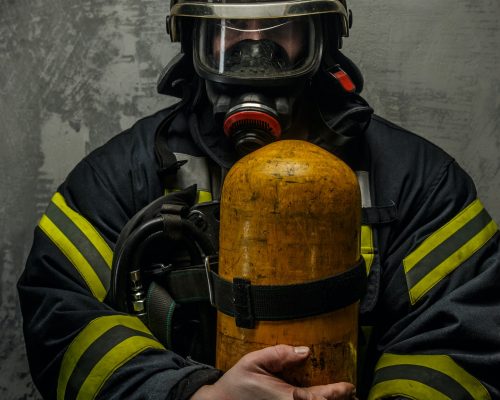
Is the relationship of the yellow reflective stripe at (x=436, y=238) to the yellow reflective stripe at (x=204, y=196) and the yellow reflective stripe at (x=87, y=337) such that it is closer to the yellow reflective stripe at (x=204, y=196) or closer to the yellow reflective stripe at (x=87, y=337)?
the yellow reflective stripe at (x=204, y=196)

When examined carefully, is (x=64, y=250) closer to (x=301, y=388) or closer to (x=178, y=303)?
(x=178, y=303)

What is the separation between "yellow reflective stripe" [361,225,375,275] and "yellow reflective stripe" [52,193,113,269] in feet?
2.07

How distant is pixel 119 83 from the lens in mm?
2424

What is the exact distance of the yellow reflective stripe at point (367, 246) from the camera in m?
1.84

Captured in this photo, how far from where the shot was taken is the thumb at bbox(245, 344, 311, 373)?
55.8 inches

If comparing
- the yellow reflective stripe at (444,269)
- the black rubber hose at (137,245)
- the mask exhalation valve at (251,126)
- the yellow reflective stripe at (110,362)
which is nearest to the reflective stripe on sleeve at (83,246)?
the black rubber hose at (137,245)

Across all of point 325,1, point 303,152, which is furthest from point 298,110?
point 303,152

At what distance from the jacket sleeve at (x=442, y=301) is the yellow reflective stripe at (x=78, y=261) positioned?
0.70 meters

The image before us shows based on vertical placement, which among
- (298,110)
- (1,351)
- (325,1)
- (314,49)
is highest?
(325,1)

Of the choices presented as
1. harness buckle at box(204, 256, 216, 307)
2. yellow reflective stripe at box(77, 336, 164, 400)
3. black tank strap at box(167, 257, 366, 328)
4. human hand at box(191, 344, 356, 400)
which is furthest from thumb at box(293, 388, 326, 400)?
yellow reflective stripe at box(77, 336, 164, 400)

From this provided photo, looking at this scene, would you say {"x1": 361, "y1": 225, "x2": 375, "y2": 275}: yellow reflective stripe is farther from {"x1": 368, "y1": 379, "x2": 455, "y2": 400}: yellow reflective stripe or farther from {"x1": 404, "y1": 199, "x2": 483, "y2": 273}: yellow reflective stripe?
{"x1": 368, "y1": 379, "x2": 455, "y2": 400}: yellow reflective stripe

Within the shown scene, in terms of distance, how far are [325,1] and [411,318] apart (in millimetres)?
797

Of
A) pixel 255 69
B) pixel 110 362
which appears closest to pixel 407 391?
pixel 110 362

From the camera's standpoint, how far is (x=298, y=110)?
1.96 meters
